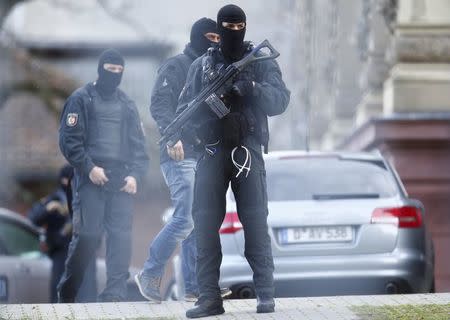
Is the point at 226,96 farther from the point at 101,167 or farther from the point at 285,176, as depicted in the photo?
the point at 285,176

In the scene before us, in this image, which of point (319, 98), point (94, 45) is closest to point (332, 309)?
point (319, 98)

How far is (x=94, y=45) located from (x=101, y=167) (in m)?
41.8

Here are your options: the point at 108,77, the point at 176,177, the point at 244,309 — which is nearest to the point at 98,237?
the point at 176,177

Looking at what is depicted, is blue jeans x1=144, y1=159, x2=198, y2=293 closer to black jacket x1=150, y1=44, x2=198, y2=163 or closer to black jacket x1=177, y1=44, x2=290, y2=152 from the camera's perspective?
black jacket x1=150, y1=44, x2=198, y2=163

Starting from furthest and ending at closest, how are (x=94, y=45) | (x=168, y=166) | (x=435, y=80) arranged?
1. (x=94, y=45)
2. (x=435, y=80)
3. (x=168, y=166)

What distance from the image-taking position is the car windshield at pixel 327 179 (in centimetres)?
1338

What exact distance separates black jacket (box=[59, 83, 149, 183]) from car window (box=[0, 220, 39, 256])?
4.07m

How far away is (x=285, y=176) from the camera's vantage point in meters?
13.6

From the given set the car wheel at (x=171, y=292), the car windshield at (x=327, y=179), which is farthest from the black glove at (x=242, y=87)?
the car wheel at (x=171, y=292)

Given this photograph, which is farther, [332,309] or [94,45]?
[94,45]

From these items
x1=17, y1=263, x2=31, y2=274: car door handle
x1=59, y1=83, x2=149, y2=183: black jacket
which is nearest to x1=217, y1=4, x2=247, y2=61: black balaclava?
x1=59, y1=83, x2=149, y2=183: black jacket

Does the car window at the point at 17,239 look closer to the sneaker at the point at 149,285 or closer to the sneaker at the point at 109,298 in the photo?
Answer: the sneaker at the point at 109,298

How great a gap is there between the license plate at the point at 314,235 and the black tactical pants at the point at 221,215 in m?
2.54

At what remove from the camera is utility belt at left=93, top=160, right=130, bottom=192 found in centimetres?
1256
